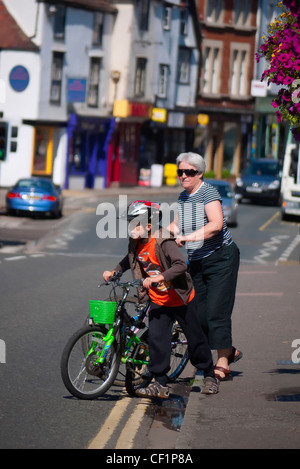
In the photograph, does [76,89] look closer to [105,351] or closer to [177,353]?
[177,353]

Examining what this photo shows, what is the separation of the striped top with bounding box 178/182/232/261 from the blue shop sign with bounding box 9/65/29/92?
1498 inches

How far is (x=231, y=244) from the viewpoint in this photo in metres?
9.61

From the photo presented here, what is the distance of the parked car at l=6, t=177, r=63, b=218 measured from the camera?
1339 inches

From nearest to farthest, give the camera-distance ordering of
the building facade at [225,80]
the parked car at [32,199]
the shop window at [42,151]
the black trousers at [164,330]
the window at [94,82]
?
the black trousers at [164,330] → the parked car at [32,199] → the shop window at [42,151] → the window at [94,82] → the building facade at [225,80]

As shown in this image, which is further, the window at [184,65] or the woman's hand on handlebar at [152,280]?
the window at [184,65]

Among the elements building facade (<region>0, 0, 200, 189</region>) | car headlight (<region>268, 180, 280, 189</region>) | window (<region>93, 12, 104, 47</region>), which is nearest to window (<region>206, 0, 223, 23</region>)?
building facade (<region>0, 0, 200, 189</region>)

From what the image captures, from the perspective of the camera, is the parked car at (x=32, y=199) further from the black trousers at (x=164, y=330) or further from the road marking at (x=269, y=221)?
the black trousers at (x=164, y=330)

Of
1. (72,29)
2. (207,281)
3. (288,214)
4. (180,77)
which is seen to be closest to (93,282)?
(207,281)

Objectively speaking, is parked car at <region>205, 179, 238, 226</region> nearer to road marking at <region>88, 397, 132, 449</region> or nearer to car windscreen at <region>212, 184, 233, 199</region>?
car windscreen at <region>212, 184, 233, 199</region>

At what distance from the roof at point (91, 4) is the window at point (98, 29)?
36 centimetres

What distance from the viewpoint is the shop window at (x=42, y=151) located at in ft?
157

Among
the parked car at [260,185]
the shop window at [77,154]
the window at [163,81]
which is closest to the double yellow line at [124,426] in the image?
the parked car at [260,185]

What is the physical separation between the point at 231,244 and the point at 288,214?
27.5 m

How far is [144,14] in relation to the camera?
5356 cm
